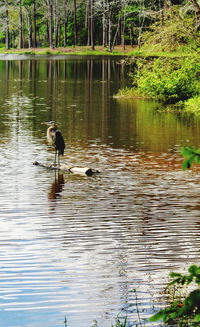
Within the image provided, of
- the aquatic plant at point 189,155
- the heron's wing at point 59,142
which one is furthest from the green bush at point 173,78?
the aquatic plant at point 189,155

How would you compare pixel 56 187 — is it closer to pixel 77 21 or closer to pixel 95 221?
pixel 95 221

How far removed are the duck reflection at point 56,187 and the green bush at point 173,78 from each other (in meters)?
16.8

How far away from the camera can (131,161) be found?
18250mm

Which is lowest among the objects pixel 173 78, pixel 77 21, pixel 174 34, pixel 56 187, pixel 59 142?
pixel 56 187

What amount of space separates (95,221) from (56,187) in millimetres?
3526

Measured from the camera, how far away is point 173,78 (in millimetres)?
31625

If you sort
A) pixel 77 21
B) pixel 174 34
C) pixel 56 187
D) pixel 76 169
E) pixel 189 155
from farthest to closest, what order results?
pixel 77 21
pixel 174 34
pixel 76 169
pixel 56 187
pixel 189 155

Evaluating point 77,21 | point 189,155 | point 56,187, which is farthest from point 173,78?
point 77,21

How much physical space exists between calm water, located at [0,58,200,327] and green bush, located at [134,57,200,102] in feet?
17.5

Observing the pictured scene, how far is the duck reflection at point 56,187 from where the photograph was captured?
541 inches

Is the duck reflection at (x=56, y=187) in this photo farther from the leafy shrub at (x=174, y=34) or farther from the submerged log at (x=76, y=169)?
the leafy shrub at (x=174, y=34)

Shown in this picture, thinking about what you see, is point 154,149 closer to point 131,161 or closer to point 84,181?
point 131,161

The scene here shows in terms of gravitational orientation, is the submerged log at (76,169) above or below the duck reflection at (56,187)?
above

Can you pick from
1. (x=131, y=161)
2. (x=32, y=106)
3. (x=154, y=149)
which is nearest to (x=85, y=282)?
(x=131, y=161)
